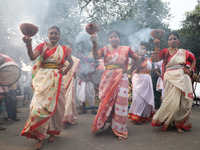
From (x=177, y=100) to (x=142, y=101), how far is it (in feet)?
3.99

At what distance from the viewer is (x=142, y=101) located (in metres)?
4.84

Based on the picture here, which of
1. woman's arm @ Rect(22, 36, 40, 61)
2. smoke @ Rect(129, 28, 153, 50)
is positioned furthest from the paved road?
smoke @ Rect(129, 28, 153, 50)

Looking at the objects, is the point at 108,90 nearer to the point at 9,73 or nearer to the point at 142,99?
the point at 142,99

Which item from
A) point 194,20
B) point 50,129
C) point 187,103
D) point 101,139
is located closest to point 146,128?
point 187,103

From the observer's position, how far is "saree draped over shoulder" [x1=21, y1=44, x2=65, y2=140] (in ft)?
9.41

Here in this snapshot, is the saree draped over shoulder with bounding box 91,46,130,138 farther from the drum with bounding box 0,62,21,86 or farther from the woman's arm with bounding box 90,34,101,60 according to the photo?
the drum with bounding box 0,62,21,86

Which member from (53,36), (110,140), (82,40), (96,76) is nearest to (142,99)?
(110,140)

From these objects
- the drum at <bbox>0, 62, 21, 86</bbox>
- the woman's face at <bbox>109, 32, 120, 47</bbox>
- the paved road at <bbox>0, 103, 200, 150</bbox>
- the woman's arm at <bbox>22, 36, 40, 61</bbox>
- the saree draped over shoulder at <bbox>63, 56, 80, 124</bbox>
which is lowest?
the paved road at <bbox>0, 103, 200, 150</bbox>

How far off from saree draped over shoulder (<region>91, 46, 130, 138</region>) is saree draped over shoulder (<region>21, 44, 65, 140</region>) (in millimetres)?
789

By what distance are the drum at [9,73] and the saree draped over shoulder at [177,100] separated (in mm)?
3421

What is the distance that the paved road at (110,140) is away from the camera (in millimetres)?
2929

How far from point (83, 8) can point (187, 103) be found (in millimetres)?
8287

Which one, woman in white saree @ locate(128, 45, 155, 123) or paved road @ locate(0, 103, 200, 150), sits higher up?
woman in white saree @ locate(128, 45, 155, 123)

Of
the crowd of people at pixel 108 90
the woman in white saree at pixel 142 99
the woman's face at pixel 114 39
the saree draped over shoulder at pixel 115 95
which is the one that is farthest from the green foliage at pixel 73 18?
the saree draped over shoulder at pixel 115 95
